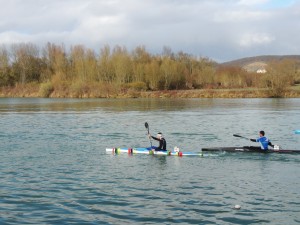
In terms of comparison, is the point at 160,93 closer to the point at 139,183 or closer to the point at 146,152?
the point at 146,152

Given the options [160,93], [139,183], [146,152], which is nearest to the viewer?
[139,183]

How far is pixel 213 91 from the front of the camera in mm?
102250

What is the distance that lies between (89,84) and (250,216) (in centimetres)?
9419

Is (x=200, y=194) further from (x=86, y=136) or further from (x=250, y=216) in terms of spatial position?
(x=86, y=136)

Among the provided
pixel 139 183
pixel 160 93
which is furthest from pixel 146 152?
pixel 160 93

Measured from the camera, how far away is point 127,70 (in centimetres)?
10856

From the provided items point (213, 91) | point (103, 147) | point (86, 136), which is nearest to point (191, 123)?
point (86, 136)

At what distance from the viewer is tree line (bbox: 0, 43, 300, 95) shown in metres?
108

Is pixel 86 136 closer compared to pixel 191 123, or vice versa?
pixel 86 136

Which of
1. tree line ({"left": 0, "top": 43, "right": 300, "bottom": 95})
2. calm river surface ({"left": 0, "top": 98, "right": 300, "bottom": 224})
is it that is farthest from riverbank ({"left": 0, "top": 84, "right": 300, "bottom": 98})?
calm river surface ({"left": 0, "top": 98, "right": 300, "bottom": 224})

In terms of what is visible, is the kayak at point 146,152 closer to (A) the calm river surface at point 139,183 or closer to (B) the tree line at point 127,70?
(A) the calm river surface at point 139,183

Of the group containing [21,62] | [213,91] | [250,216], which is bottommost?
[250,216]

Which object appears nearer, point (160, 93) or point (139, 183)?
point (139, 183)

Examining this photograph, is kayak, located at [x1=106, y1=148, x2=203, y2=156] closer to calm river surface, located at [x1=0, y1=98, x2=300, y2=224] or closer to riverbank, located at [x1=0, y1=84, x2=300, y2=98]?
calm river surface, located at [x1=0, y1=98, x2=300, y2=224]
